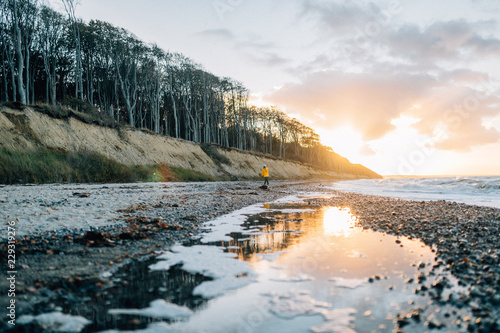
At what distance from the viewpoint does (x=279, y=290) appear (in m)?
3.89

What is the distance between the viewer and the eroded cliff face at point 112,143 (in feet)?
63.0

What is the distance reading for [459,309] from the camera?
3.26 m

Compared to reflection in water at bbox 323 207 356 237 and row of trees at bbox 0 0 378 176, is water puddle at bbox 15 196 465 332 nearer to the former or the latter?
reflection in water at bbox 323 207 356 237

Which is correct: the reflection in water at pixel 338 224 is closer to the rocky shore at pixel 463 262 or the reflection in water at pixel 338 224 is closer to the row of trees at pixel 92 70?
the rocky shore at pixel 463 262

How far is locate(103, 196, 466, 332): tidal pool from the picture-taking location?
9.98 ft

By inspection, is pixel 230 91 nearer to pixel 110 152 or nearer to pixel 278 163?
pixel 278 163

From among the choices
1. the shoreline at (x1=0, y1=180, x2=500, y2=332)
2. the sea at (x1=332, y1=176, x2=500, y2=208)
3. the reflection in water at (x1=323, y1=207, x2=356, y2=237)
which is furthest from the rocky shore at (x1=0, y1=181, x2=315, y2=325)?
the sea at (x1=332, y1=176, x2=500, y2=208)

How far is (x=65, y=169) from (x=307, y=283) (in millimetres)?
21330

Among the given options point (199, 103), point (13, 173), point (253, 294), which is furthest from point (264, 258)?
point (199, 103)

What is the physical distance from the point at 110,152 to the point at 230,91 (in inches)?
1356

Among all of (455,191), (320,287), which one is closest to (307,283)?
(320,287)

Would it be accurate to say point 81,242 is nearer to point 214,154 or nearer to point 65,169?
point 65,169

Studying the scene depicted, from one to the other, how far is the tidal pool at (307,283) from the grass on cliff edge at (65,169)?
54.3 ft

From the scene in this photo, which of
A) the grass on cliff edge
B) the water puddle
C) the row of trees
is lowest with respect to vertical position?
the water puddle
